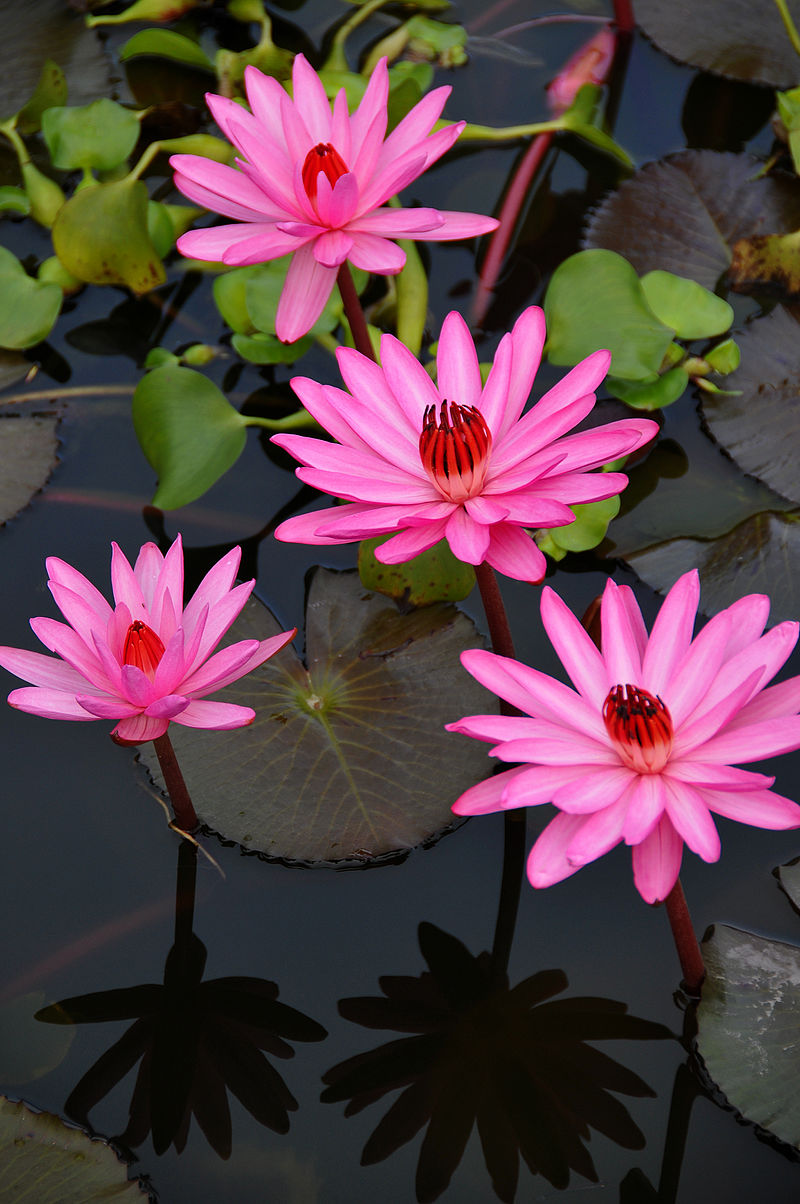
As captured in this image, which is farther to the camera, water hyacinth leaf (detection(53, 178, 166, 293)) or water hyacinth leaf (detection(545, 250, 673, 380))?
water hyacinth leaf (detection(53, 178, 166, 293))

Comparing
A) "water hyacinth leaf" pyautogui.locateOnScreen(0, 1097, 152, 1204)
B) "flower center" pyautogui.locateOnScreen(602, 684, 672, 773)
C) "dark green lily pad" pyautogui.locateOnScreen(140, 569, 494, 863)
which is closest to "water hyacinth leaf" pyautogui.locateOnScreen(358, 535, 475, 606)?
"dark green lily pad" pyautogui.locateOnScreen(140, 569, 494, 863)

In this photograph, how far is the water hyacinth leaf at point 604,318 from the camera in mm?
2146

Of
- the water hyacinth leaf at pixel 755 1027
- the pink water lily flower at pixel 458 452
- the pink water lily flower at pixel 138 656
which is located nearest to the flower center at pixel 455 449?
the pink water lily flower at pixel 458 452

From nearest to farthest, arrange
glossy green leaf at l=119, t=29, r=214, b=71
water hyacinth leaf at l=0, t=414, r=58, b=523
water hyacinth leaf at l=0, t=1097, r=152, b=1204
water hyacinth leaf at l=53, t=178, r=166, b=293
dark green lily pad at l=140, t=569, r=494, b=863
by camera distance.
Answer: water hyacinth leaf at l=0, t=1097, r=152, b=1204, dark green lily pad at l=140, t=569, r=494, b=863, water hyacinth leaf at l=0, t=414, r=58, b=523, water hyacinth leaf at l=53, t=178, r=166, b=293, glossy green leaf at l=119, t=29, r=214, b=71

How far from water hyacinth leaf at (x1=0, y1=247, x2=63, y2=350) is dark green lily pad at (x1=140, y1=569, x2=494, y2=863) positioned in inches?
41.4

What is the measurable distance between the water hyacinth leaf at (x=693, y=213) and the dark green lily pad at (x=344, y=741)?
121 centimetres

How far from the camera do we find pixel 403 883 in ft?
5.79

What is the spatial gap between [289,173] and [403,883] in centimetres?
133

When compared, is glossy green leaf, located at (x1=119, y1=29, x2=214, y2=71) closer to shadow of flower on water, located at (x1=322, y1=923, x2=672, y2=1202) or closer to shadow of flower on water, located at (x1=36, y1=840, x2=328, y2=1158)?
shadow of flower on water, located at (x1=36, y1=840, x2=328, y2=1158)

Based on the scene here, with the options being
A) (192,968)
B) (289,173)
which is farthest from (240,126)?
(192,968)

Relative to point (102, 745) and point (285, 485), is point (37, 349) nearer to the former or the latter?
point (285, 485)

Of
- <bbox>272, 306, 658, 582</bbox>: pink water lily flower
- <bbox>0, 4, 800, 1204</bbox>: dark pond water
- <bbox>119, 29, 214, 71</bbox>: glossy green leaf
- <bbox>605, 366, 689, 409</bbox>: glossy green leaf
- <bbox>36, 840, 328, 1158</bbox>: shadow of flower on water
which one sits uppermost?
<bbox>119, 29, 214, 71</bbox>: glossy green leaf

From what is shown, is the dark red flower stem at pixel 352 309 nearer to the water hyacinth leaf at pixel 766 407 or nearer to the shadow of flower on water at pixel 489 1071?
the water hyacinth leaf at pixel 766 407

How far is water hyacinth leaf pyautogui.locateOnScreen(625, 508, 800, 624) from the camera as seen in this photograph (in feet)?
6.58
